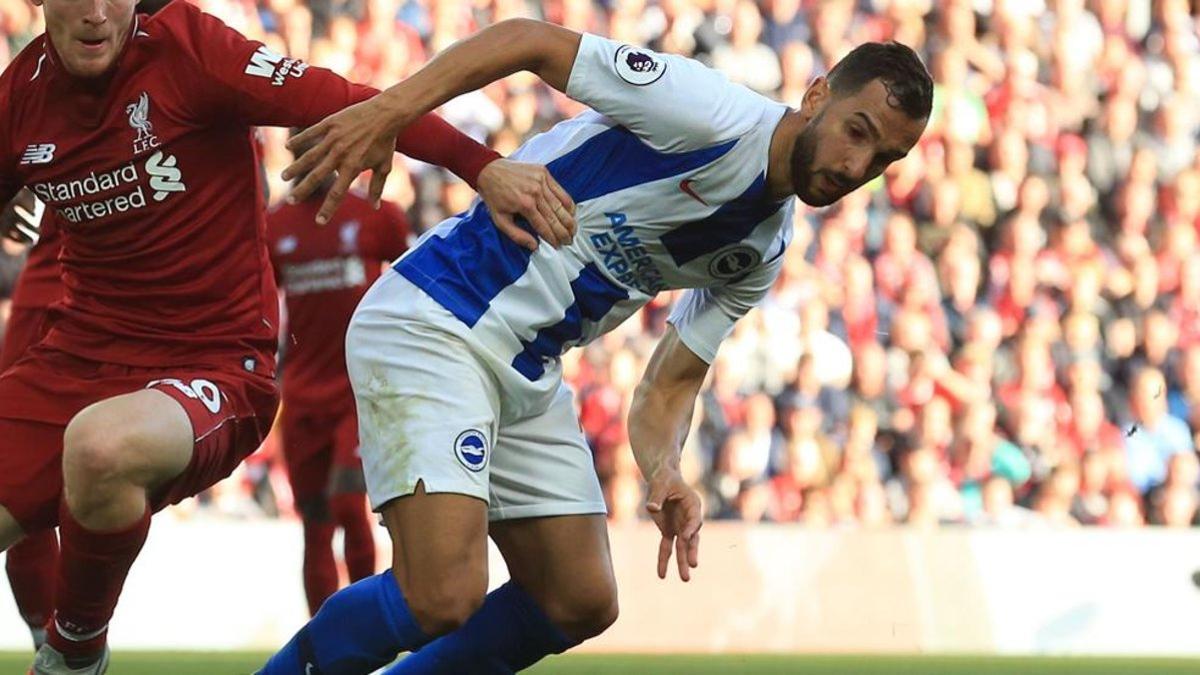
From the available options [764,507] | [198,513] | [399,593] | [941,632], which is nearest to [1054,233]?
[764,507]

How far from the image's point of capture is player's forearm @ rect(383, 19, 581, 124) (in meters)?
4.82

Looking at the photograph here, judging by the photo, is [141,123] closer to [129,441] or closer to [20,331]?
[129,441]

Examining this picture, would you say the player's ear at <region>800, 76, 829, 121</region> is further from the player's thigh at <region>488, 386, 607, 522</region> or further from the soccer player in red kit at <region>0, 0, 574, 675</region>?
the player's thigh at <region>488, 386, 607, 522</region>

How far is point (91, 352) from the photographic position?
5.44 meters

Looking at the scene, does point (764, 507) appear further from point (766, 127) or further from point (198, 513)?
point (766, 127)

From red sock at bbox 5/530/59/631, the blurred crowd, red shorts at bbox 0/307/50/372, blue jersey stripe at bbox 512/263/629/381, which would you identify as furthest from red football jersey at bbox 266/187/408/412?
blue jersey stripe at bbox 512/263/629/381

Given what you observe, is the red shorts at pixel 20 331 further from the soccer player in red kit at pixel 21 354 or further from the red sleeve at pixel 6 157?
the red sleeve at pixel 6 157

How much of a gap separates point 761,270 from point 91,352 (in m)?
1.83

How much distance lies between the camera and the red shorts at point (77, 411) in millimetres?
5262

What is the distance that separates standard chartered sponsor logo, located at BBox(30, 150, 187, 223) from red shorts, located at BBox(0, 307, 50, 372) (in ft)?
5.77

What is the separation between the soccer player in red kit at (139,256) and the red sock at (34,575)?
164 centimetres

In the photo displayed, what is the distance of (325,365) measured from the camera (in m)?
9.04

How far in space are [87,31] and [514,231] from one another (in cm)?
120

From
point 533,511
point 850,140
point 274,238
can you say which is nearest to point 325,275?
point 274,238
